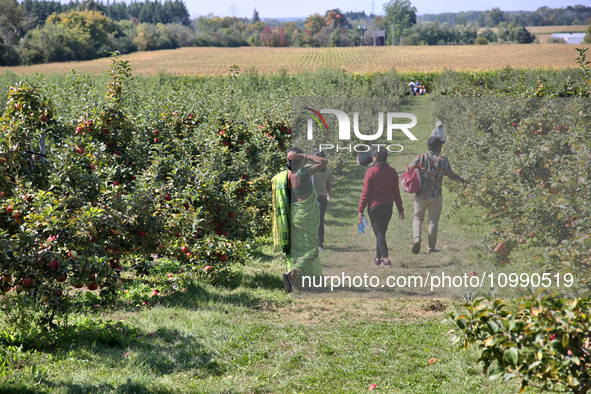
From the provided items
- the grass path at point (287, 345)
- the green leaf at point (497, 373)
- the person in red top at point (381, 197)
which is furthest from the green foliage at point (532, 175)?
the green leaf at point (497, 373)

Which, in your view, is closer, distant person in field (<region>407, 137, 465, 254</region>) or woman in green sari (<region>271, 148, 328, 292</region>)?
distant person in field (<region>407, 137, 465, 254</region>)

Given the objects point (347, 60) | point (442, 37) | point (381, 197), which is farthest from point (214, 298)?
point (442, 37)

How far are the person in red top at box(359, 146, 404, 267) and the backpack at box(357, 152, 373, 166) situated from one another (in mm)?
59

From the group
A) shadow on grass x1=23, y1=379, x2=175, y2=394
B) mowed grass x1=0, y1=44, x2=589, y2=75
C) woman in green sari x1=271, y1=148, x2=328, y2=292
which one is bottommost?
shadow on grass x1=23, y1=379, x2=175, y2=394

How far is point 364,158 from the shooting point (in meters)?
5.35

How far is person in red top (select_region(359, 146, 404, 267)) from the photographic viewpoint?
524cm

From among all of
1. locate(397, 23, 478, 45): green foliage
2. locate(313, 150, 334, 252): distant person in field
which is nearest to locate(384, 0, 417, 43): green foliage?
locate(397, 23, 478, 45): green foliage

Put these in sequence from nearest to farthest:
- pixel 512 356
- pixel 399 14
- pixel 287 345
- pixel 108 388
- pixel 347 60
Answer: pixel 512 356 < pixel 108 388 < pixel 287 345 < pixel 347 60 < pixel 399 14

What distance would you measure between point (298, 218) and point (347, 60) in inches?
1808

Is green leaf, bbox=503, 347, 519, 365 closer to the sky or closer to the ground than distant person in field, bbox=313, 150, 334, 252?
closer to the sky

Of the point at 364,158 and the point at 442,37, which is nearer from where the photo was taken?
the point at 364,158

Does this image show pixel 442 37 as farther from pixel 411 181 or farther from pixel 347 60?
pixel 411 181

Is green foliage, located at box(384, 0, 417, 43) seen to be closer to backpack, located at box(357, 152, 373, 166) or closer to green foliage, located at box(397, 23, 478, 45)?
green foliage, located at box(397, 23, 478, 45)

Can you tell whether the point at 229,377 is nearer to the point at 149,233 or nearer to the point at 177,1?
the point at 149,233
